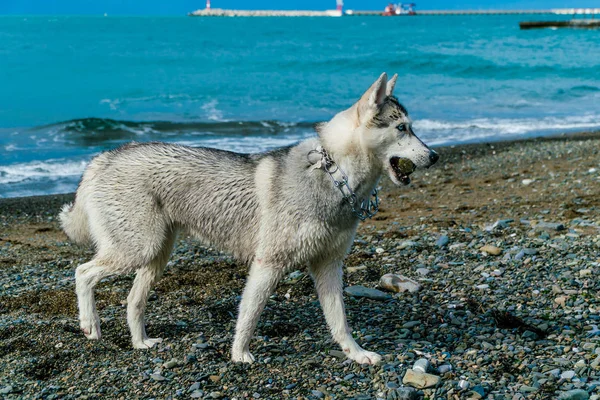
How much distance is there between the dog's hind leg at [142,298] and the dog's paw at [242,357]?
795 millimetres

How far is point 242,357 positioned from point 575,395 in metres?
2.38

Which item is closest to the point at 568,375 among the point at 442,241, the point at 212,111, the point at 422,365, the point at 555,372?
the point at 555,372

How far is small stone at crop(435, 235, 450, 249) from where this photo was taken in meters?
8.36

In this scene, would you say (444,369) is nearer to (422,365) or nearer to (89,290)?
(422,365)

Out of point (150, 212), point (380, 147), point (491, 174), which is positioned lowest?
point (491, 174)

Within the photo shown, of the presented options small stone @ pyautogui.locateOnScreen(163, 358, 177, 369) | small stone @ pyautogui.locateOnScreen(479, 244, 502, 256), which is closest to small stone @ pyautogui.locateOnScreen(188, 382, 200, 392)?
small stone @ pyautogui.locateOnScreen(163, 358, 177, 369)

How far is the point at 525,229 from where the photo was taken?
28.9 ft

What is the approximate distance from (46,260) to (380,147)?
5451 millimetres

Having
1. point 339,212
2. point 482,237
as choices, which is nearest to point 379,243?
point 482,237

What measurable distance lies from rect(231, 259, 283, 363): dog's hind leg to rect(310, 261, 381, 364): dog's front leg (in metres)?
0.37

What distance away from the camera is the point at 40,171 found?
15.9m

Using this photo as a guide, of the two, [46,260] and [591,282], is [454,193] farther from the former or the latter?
[46,260]

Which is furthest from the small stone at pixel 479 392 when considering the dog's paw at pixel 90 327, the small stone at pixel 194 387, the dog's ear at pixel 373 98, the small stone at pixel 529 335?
the dog's paw at pixel 90 327

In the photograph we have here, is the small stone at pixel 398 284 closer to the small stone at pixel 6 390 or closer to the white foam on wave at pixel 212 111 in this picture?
the small stone at pixel 6 390
